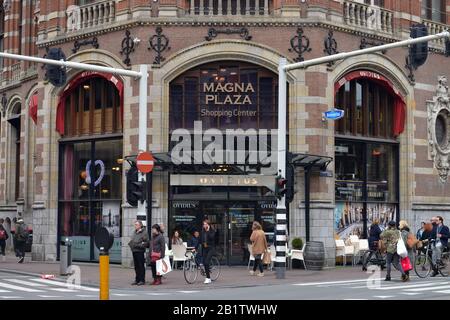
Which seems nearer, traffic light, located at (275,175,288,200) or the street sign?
the street sign

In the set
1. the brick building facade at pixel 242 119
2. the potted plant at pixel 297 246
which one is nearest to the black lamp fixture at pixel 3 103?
the brick building facade at pixel 242 119

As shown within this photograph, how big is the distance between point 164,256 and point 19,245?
1133 centimetres

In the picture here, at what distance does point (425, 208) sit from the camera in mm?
33500

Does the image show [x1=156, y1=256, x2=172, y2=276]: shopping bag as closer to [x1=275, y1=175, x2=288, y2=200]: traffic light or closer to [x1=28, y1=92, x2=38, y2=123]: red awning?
[x1=275, y1=175, x2=288, y2=200]: traffic light

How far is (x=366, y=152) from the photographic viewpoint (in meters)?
32.3

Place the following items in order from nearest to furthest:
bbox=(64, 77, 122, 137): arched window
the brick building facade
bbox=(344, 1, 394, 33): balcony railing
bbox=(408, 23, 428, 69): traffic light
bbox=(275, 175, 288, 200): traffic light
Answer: bbox=(408, 23, 428, 69): traffic light → bbox=(275, 175, 288, 200): traffic light → the brick building facade → bbox=(344, 1, 394, 33): balcony railing → bbox=(64, 77, 122, 137): arched window

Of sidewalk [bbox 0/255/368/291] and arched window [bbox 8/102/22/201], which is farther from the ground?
arched window [bbox 8/102/22/201]

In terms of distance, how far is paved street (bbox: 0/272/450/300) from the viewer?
1883 centimetres

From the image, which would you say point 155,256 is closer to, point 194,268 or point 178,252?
point 194,268

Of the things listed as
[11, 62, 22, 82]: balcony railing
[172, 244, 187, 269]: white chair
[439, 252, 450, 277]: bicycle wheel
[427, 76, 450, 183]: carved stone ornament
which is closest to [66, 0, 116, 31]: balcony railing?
[172, 244, 187, 269]: white chair

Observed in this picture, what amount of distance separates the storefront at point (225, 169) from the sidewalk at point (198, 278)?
1.64 meters

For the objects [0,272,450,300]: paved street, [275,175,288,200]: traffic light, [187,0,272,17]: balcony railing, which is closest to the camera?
[0,272,450,300]: paved street

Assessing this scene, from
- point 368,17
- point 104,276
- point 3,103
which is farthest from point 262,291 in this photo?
point 3,103

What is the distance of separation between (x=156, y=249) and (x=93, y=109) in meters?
10.5
